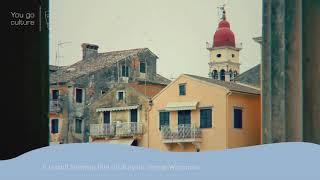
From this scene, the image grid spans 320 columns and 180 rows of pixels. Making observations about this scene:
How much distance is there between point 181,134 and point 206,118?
0.45 feet

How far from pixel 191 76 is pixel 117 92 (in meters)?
0.39

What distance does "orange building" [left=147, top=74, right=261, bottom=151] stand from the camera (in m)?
3.48

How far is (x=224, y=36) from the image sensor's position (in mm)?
3469

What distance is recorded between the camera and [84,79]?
377 cm

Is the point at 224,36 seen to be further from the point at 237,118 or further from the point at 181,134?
the point at 181,134

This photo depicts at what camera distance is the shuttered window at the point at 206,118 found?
359 centimetres

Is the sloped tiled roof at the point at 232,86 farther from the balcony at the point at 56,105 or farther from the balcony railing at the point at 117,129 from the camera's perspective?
the balcony at the point at 56,105

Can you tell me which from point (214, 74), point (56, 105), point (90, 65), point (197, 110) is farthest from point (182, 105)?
point (56, 105)

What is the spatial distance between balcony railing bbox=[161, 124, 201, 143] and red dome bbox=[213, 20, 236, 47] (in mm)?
433

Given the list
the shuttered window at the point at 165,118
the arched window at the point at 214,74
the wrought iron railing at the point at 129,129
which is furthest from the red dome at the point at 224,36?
the wrought iron railing at the point at 129,129

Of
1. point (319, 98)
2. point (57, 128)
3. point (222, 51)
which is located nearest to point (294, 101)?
point (319, 98)

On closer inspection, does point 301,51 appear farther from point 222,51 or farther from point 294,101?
point 222,51

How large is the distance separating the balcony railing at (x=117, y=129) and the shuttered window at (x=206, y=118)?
0.28 metres

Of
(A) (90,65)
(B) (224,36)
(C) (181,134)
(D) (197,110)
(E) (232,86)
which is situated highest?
(B) (224,36)
